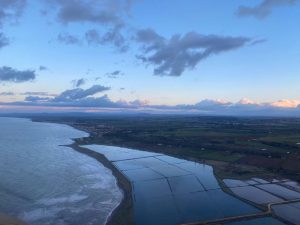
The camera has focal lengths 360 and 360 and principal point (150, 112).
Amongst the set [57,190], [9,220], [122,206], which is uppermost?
[9,220]

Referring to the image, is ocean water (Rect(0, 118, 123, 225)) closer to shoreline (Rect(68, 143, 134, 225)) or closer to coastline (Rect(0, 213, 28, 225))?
shoreline (Rect(68, 143, 134, 225))

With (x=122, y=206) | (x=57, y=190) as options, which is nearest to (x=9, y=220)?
(x=122, y=206)

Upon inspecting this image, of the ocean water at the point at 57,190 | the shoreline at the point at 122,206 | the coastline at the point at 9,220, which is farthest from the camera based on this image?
the ocean water at the point at 57,190

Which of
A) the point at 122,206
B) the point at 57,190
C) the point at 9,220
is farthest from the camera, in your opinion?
the point at 57,190

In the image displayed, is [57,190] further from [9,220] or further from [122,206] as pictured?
[9,220]

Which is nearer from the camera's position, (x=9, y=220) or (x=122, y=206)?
(x=9, y=220)

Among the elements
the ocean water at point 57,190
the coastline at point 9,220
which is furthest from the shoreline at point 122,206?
the coastline at point 9,220

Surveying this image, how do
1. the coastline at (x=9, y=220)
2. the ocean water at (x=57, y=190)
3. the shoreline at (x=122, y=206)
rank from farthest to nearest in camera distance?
1. the ocean water at (x=57, y=190)
2. the shoreline at (x=122, y=206)
3. the coastline at (x=9, y=220)

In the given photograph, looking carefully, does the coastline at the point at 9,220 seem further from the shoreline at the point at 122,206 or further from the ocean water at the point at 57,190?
the shoreline at the point at 122,206

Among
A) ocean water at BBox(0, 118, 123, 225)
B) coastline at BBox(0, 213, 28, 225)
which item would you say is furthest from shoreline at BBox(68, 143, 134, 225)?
coastline at BBox(0, 213, 28, 225)

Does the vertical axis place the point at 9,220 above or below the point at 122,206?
above

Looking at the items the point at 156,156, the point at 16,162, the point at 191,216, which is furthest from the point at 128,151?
the point at 191,216
